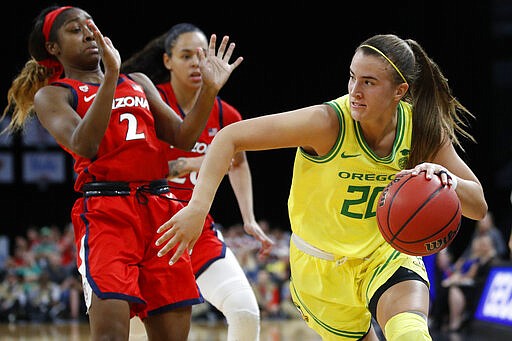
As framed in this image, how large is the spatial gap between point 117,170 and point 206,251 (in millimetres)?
1080

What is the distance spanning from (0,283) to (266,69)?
7.55 meters

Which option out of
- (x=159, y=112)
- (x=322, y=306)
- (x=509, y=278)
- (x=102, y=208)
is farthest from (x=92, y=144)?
(x=509, y=278)

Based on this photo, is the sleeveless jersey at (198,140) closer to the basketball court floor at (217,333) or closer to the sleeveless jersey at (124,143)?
the sleeveless jersey at (124,143)

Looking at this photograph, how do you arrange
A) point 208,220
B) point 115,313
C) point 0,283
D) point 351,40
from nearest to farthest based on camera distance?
point 115,313, point 208,220, point 0,283, point 351,40

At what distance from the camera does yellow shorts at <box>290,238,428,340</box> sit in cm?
335

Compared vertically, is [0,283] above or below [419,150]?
below

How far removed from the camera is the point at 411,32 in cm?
1543

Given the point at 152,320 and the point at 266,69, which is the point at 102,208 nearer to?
the point at 152,320

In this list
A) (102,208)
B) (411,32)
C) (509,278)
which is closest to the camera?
(102,208)

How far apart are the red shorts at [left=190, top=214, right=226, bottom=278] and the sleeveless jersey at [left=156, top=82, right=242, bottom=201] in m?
0.26

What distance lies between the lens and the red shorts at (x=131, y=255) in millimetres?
3174

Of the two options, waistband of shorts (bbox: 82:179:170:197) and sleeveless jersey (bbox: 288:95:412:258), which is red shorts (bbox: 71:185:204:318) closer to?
waistband of shorts (bbox: 82:179:170:197)

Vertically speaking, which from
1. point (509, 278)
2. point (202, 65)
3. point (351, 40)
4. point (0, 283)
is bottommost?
point (0, 283)

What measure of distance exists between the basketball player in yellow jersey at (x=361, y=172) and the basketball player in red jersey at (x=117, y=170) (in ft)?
0.71
